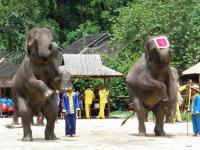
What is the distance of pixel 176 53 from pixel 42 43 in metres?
20.6

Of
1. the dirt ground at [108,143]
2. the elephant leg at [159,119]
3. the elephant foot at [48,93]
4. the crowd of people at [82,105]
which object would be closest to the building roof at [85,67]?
the crowd of people at [82,105]

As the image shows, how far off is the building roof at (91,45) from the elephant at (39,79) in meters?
32.6

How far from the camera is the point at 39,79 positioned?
15.5 meters

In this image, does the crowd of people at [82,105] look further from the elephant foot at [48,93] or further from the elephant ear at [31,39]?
the elephant ear at [31,39]

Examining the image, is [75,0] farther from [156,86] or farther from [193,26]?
[156,86]

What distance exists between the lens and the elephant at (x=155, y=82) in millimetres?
16484

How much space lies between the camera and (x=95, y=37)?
5159 centimetres

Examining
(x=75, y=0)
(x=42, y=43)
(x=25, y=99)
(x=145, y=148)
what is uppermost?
(x=75, y=0)

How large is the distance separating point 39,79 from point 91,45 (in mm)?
35073

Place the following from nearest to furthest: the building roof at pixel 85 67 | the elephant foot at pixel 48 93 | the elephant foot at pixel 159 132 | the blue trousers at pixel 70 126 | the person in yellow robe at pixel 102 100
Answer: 1. the elephant foot at pixel 48 93
2. the elephant foot at pixel 159 132
3. the blue trousers at pixel 70 126
4. the building roof at pixel 85 67
5. the person in yellow robe at pixel 102 100

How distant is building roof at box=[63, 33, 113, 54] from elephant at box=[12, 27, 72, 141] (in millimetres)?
32629

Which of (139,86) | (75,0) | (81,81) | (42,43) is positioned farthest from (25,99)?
(75,0)

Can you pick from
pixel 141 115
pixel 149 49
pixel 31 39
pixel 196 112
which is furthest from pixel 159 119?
pixel 31 39

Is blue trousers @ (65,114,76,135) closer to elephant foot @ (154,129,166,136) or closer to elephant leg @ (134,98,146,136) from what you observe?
elephant leg @ (134,98,146,136)
